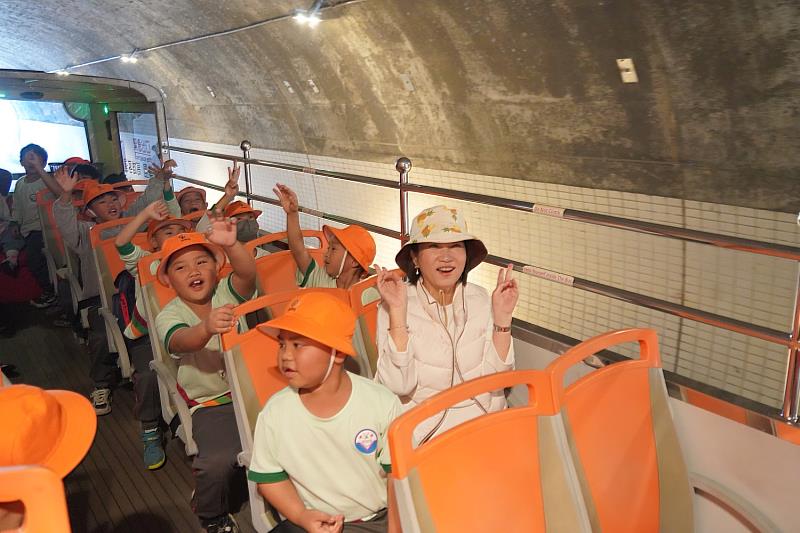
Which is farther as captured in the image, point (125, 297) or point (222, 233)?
point (125, 297)

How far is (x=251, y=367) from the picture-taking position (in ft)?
7.21

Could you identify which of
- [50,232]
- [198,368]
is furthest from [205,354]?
[50,232]

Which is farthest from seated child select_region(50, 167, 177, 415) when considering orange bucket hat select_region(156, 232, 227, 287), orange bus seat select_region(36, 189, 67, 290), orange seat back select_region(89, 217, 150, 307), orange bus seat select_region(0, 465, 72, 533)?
orange bus seat select_region(0, 465, 72, 533)

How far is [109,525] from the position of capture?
9.43 feet

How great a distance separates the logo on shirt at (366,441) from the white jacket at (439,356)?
0.33 meters

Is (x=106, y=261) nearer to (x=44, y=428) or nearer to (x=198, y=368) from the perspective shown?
(x=198, y=368)

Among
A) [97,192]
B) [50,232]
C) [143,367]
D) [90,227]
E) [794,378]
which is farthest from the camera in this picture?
[50,232]

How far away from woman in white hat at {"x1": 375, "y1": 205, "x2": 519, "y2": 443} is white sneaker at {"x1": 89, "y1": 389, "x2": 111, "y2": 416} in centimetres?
261

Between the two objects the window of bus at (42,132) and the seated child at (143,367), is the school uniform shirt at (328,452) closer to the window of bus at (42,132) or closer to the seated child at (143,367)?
the seated child at (143,367)

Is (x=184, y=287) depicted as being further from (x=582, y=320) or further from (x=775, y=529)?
(x=582, y=320)

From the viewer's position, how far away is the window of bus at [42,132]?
940 centimetres

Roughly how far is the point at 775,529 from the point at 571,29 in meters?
3.12

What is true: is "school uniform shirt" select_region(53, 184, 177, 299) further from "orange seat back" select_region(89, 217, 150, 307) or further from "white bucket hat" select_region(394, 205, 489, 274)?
"white bucket hat" select_region(394, 205, 489, 274)

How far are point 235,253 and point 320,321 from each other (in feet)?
4.01
